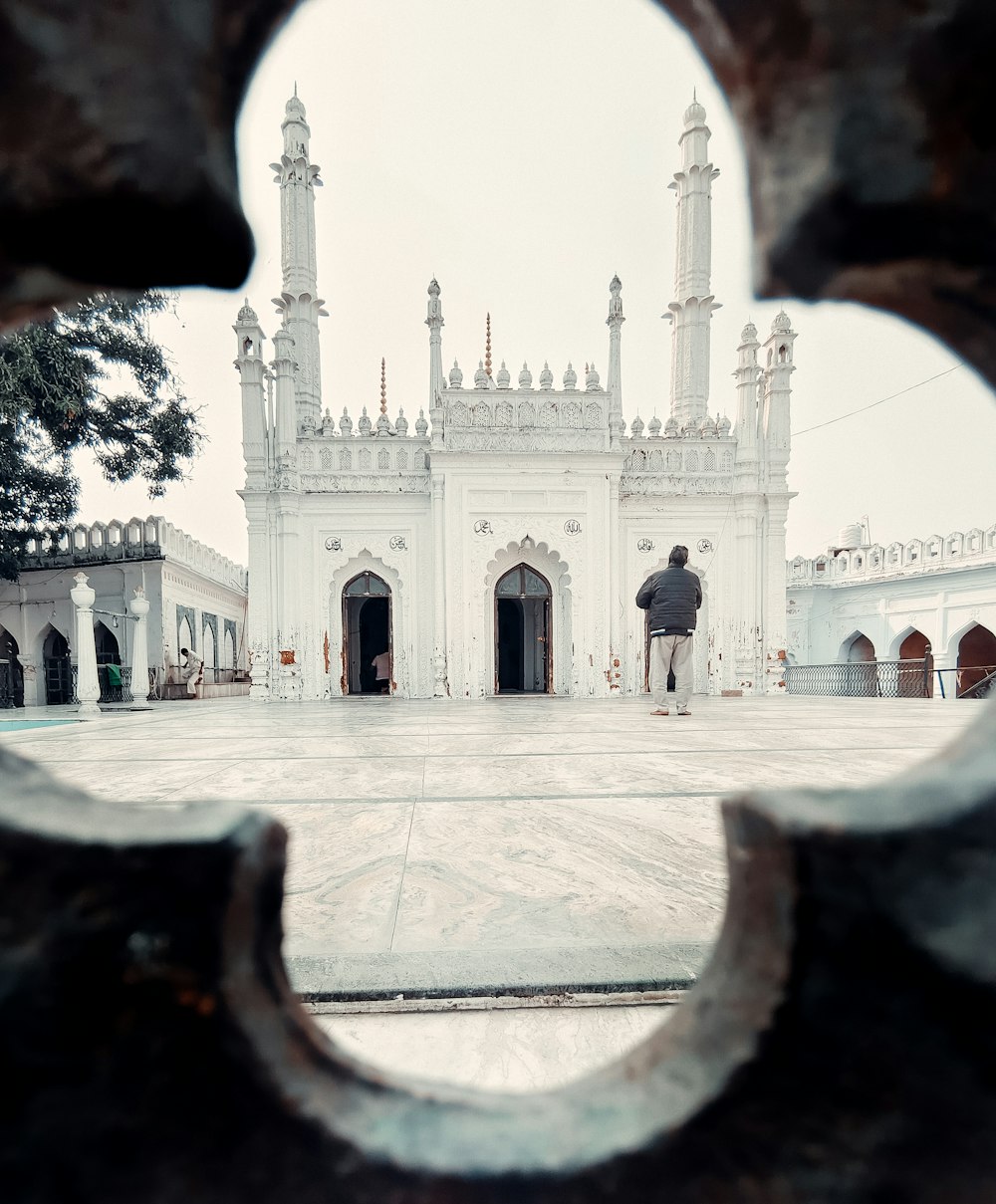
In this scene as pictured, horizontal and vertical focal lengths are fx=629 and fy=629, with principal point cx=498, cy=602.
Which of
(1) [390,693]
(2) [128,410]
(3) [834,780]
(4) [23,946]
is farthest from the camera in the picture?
(1) [390,693]

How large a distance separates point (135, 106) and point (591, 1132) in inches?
14.4

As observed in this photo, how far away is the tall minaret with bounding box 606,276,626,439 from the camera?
9156 mm

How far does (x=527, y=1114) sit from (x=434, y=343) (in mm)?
9765

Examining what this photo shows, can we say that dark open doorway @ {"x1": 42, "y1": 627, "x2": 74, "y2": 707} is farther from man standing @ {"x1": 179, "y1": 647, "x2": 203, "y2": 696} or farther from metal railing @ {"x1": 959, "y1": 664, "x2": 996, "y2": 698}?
metal railing @ {"x1": 959, "y1": 664, "x2": 996, "y2": 698}

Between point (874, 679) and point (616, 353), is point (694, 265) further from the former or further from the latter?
point (874, 679)

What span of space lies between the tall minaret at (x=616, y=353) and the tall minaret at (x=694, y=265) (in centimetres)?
239

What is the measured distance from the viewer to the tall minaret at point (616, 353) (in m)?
9.16

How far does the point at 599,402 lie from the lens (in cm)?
897

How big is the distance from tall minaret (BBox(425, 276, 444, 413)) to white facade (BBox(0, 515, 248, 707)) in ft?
18.5

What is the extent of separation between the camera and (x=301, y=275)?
10062mm

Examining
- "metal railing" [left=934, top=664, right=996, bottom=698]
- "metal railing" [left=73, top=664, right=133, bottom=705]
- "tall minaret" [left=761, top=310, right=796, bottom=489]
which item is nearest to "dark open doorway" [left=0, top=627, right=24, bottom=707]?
"metal railing" [left=73, top=664, right=133, bottom=705]

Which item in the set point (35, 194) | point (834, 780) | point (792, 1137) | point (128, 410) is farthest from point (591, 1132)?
point (128, 410)

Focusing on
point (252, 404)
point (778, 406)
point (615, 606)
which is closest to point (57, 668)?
point (252, 404)

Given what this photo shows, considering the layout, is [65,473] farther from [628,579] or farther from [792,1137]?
[792,1137]
